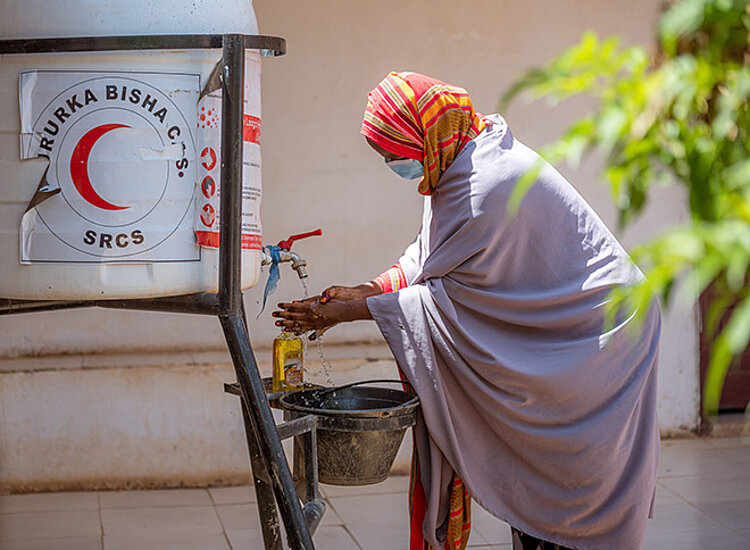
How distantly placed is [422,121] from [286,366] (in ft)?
2.71

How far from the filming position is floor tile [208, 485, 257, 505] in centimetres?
438

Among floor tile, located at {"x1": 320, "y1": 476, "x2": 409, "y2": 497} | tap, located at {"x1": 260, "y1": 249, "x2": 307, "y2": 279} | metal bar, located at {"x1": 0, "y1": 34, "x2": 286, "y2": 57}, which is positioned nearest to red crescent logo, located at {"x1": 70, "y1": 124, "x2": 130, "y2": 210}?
metal bar, located at {"x1": 0, "y1": 34, "x2": 286, "y2": 57}

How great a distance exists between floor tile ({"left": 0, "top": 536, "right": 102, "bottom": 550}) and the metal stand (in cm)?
142

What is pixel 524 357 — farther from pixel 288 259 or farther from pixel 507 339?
pixel 288 259

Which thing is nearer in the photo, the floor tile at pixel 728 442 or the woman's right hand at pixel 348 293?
the woman's right hand at pixel 348 293

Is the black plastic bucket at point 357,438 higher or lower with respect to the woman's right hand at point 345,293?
lower

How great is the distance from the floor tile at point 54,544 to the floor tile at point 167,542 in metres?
0.05

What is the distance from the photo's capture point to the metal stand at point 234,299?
8.17 ft

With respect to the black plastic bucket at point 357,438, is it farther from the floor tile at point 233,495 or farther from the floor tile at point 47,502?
the floor tile at point 47,502

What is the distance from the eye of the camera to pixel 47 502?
4.30 meters

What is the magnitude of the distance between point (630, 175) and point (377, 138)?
6.23ft

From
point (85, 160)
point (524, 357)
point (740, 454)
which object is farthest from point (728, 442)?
point (85, 160)

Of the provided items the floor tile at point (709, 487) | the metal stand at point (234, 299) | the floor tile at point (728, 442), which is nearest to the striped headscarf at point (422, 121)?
the metal stand at point (234, 299)

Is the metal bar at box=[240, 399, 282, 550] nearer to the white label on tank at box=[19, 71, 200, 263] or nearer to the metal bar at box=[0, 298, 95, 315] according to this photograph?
the metal bar at box=[0, 298, 95, 315]
